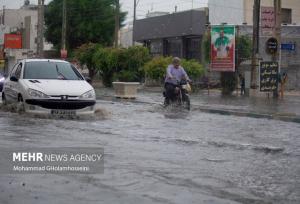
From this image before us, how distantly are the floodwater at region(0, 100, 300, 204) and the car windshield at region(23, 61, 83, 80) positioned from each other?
1.19 metres

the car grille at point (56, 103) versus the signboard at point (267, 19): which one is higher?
the signboard at point (267, 19)

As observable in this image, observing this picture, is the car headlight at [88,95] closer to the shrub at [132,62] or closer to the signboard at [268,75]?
the signboard at [268,75]

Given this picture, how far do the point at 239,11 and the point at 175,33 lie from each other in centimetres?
684

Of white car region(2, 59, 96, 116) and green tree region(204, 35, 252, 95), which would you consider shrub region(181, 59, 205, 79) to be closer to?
green tree region(204, 35, 252, 95)

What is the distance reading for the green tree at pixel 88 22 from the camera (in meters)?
68.4

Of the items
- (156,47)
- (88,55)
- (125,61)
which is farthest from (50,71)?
(156,47)

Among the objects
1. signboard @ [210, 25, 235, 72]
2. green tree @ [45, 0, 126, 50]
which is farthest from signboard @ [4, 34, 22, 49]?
signboard @ [210, 25, 235, 72]

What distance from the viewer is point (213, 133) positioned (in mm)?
13664

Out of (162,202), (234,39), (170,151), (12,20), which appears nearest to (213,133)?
(170,151)

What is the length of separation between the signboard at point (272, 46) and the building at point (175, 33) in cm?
1673

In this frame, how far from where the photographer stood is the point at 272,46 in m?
29.0

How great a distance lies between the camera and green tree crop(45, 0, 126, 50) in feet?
225

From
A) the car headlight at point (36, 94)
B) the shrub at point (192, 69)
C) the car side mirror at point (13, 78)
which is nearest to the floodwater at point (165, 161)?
the car headlight at point (36, 94)

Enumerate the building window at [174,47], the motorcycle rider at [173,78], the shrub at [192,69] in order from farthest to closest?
the building window at [174,47], the shrub at [192,69], the motorcycle rider at [173,78]
